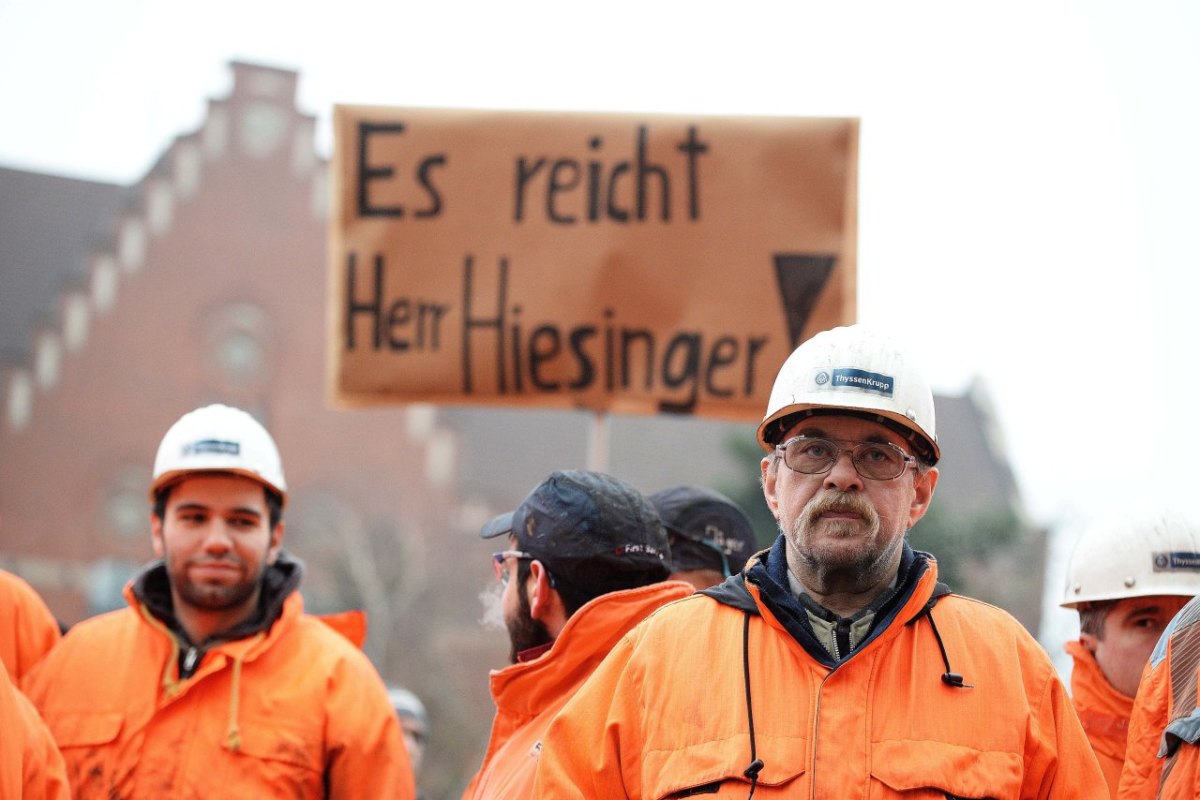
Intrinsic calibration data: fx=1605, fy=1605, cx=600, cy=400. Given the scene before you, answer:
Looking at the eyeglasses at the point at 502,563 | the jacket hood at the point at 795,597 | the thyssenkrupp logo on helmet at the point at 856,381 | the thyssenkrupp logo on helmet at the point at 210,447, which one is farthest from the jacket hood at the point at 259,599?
the thyssenkrupp logo on helmet at the point at 856,381

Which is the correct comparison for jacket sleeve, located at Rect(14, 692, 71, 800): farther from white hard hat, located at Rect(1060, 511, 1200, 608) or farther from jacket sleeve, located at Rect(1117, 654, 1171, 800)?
white hard hat, located at Rect(1060, 511, 1200, 608)

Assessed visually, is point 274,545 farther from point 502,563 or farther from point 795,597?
point 795,597

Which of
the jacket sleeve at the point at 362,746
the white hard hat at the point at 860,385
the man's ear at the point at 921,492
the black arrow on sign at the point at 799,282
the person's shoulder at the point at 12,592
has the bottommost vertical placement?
the jacket sleeve at the point at 362,746

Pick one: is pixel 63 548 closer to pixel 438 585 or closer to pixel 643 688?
pixel 438 585

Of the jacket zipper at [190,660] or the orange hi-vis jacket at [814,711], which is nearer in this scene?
the orange hi-vis jacket at [814,711]

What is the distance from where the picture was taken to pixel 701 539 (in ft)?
16.3

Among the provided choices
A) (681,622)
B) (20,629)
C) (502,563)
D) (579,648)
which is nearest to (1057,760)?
(681,622)

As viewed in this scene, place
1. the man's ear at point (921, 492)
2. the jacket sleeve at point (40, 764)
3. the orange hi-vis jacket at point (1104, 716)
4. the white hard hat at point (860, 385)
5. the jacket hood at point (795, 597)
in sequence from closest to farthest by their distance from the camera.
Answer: the jacket hood at point (795, 597) → the white hard hat at point (860, 385) → the man's ear at point (921, 492) → the jacket sleeve at point (40, 764) → the orange hi-vis jacket at point (1104, 716)

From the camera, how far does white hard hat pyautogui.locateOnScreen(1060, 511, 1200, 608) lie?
14.2 ft

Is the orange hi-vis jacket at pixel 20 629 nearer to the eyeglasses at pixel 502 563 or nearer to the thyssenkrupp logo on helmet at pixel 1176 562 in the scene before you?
the eyeglasses at pixel 502 563

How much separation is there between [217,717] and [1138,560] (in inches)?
103

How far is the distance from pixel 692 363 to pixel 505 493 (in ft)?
91.8

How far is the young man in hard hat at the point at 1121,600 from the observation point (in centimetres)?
423

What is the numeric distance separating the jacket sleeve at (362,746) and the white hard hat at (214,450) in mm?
715
